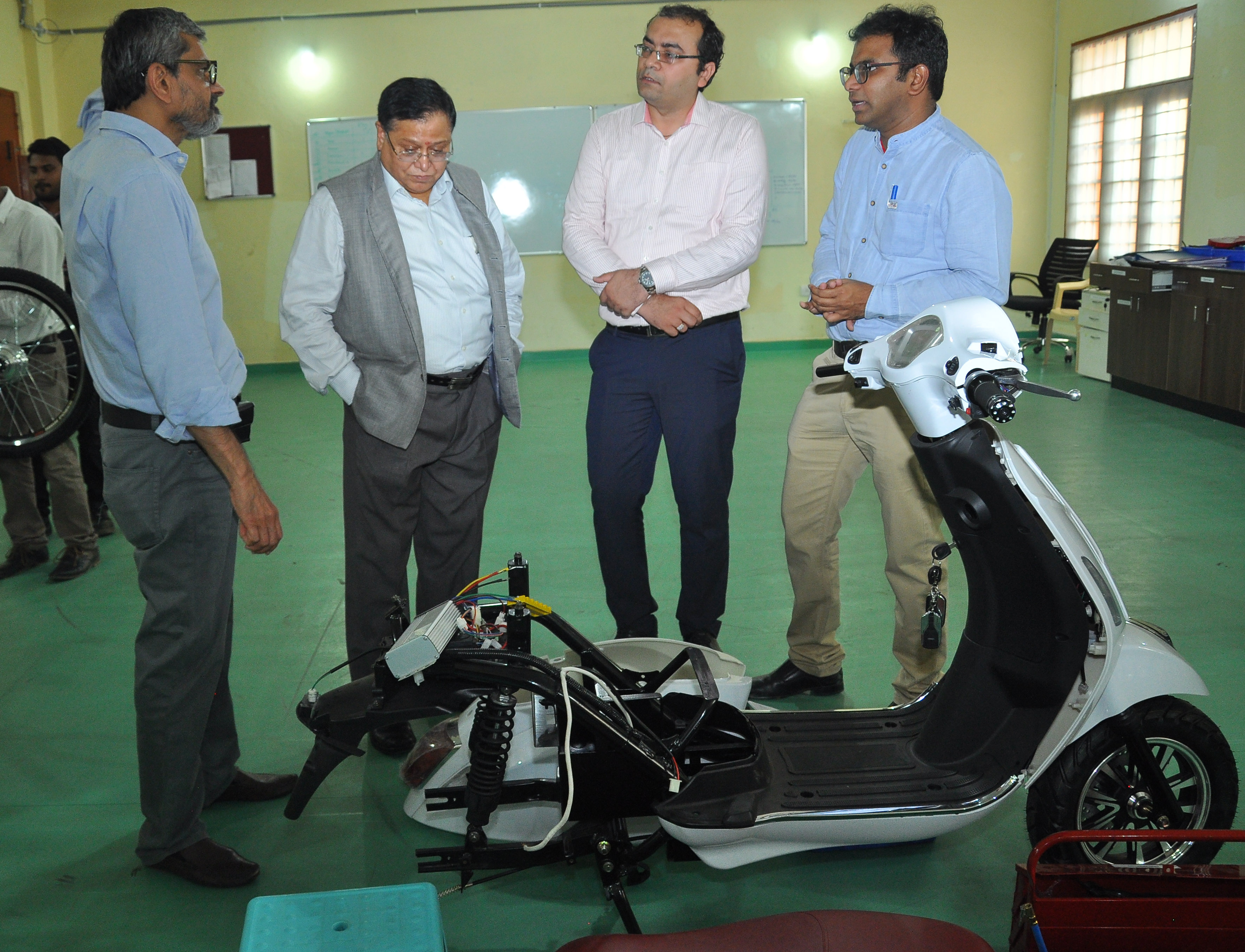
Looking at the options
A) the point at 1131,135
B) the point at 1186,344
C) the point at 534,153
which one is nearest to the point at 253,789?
the point at 1186,344

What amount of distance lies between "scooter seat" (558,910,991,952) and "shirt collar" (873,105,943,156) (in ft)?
5.86

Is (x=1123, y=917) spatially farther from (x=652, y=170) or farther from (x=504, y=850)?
(x=652, y=170)

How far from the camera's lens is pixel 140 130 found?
1.84 meters

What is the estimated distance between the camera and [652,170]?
2781 millimetres

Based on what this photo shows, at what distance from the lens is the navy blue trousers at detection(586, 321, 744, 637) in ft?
9.05

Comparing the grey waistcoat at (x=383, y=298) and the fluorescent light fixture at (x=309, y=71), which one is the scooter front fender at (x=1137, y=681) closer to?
the grey waistcoat at (x=383, y=298)

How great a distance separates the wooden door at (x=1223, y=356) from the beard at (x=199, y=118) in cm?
567

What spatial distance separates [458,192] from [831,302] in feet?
3.06

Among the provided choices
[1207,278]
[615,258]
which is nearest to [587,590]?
[615,258]

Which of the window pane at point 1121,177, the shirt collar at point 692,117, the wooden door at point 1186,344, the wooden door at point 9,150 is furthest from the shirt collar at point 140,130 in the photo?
the window pane at point 1121,177

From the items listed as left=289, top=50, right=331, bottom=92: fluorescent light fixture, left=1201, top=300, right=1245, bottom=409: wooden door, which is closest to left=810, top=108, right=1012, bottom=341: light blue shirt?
left=1201, top=300, right=1245, bottom=409: wooden door

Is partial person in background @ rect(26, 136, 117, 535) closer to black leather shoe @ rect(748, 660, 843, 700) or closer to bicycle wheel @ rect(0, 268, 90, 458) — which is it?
bicycle wheel @ rect(0, 268, 90, 458)

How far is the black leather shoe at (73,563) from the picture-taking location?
3834mm

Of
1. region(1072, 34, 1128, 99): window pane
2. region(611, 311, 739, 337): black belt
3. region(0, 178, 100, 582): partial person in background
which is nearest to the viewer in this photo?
region(611, 311, 739, 337): black belt
